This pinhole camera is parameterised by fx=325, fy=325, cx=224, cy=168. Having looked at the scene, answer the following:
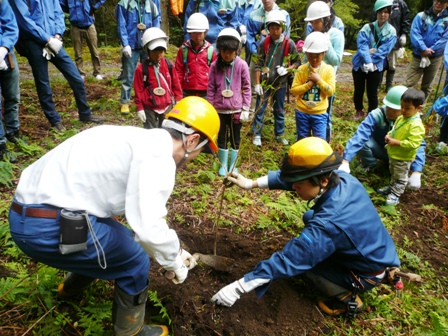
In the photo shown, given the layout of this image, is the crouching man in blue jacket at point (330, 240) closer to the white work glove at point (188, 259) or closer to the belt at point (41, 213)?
the white work glove at point (188, 259)

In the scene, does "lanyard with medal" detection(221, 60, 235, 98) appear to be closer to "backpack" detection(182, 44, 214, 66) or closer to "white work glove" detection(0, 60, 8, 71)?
"backpack" detection(182, 44, 214, 66)

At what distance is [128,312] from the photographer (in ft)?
7.83

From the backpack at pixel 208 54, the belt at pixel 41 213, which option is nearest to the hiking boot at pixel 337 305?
the belt at pixel 41 213

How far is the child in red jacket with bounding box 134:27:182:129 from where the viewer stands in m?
4.84

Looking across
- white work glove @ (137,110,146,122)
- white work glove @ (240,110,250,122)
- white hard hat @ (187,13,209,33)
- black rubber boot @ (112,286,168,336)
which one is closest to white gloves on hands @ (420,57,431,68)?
white work glove @ (240,110,250,122)

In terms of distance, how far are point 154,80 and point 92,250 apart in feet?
11.3

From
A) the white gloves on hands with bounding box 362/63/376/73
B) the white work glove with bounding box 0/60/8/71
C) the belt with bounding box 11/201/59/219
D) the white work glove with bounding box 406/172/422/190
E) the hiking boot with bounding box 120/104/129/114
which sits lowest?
the white work glove with bounding box 406/172/422/190

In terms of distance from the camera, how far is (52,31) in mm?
5461

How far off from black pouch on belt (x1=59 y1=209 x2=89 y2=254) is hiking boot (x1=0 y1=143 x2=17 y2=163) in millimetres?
3469

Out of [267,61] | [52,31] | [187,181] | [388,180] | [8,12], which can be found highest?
[8,12]

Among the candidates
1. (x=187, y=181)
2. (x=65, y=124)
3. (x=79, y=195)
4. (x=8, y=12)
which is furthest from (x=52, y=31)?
(x=79, y=195)

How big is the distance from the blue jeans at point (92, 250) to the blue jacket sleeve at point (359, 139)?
143 inches

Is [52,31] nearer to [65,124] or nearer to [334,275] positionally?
[65,124]

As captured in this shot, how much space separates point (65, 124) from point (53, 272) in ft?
12.9
